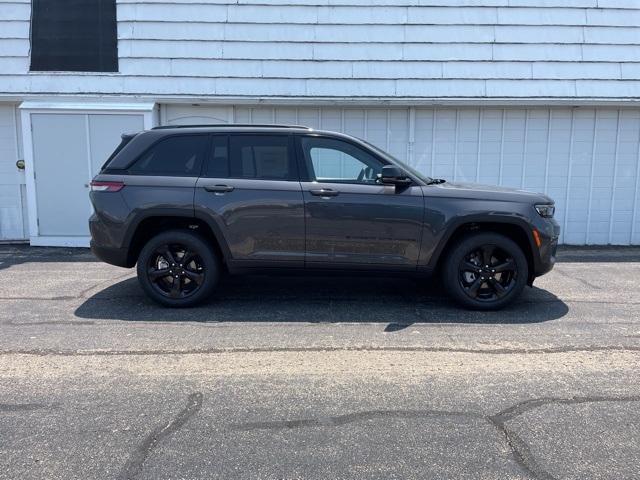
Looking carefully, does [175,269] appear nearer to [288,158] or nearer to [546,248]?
[288,158]

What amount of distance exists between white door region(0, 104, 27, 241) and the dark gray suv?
4.76 meters

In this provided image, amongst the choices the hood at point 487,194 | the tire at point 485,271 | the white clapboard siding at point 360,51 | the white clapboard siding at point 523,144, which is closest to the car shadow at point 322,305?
the tire at point 485,271

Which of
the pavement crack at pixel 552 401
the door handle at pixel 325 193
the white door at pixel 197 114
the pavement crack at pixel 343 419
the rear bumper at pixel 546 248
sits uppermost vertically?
the white door at pixel 197 114

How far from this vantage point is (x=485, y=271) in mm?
5598

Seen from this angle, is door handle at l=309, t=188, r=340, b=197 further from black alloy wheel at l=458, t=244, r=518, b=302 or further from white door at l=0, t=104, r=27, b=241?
white door at l=0, t=104, r=27, b=241

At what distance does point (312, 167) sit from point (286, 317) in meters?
1.59

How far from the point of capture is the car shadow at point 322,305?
17.8ft

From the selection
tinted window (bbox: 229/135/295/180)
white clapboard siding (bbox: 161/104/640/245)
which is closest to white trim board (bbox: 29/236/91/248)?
A: white clapboard siding (bbox: 161/104/640/245)

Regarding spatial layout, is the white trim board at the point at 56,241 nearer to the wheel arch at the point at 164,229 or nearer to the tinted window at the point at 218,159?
the wheel arch at the point at 164,229

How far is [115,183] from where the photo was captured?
5.57 meters

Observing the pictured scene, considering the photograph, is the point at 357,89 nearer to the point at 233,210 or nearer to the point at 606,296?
the point at 233,210

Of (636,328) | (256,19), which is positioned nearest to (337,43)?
(256,19)

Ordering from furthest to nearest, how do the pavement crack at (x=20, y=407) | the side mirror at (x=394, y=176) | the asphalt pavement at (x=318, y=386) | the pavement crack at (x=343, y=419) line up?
the side mirror at (x=394, y=176) < the pavement crack at (x=20, y=407) < the pavement crack at (x=343, y=419) < the asphalt pavement at (x=318, y=386)

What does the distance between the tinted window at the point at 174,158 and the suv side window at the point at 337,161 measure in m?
1.13
